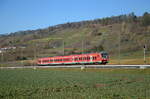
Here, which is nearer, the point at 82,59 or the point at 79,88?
the point at 79,88

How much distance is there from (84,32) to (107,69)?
447 feet

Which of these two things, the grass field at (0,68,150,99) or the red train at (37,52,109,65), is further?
the red train at (37,52,109,65)

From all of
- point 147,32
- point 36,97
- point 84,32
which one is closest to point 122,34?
point 147,32

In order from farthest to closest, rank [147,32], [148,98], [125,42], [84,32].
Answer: [84,32]
[147,32]
[125,42]
[148,98]

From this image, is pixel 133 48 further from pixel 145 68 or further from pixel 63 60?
pixel 145 68

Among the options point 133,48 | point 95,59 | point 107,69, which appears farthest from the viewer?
point 133,48

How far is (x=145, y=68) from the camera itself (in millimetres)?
38906

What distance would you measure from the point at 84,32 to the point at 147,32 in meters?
56.2

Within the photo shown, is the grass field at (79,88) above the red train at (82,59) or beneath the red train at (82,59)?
beneath

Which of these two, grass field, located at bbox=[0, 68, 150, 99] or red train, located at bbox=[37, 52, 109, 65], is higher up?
red train, located at bbox=[37, 52, 109, 65]

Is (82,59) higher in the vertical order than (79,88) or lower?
higher

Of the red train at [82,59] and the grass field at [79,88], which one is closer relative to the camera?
the grass field at [79,88]

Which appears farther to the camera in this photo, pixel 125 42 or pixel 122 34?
pixel 122 34

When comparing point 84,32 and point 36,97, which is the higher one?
point 84,32
